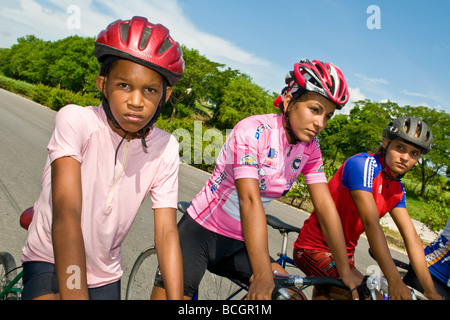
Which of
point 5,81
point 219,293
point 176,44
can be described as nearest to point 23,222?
point 176,44

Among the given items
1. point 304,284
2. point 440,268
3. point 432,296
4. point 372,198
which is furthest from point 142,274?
point 440,268

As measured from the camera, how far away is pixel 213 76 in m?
60.5

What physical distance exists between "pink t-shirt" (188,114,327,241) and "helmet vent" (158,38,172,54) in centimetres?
69

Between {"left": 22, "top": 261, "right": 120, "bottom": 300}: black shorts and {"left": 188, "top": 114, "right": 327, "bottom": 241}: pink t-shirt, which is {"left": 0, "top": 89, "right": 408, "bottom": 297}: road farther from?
{"left": 22, "top": 261, "right": 120, "bottom": 300}: black shorts

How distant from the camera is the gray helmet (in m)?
2.81

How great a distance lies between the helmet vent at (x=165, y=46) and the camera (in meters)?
1.80

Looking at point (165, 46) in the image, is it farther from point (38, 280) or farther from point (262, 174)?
point (38, 280)

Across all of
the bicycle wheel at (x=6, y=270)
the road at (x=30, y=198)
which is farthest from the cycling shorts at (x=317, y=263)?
the bicycle wheel at (x=6, y=270)

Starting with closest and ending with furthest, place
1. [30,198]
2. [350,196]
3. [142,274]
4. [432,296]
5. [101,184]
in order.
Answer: [101,184], [432,296], [350,196], [142,274], [30,198]

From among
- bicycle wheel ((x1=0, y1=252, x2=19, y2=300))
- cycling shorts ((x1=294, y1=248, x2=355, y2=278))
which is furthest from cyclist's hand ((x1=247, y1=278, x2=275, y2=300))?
bicycle wheel ((x1=0, y1=252, x2=19, y2=300))

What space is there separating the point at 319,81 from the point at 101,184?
151 centimetres

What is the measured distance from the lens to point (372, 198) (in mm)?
2457

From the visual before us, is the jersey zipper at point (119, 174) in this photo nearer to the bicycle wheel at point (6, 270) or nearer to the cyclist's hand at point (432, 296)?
the bicycle wheel at point (6, 270)
